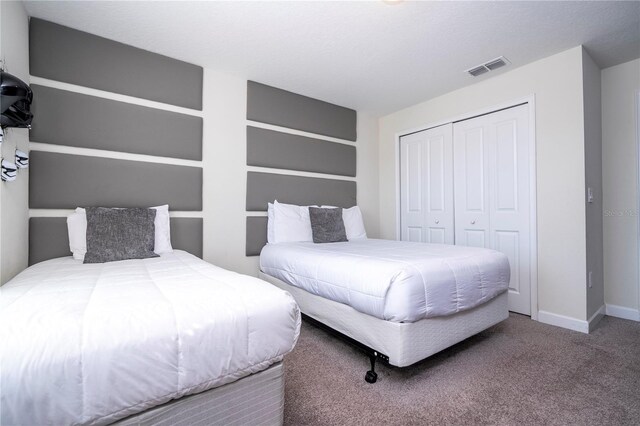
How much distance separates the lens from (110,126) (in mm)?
2338

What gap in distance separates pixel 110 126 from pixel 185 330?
7.26 ft

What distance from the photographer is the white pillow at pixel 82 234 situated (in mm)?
2041

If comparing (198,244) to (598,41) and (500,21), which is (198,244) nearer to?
(500,21)

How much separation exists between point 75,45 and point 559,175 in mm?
4171

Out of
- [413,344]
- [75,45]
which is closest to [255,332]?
[413,344]

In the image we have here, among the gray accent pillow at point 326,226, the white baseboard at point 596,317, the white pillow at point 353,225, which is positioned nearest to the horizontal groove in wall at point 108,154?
the gray accent pillow at point 326,226

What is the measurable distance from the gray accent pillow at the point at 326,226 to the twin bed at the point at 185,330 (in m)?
1.05

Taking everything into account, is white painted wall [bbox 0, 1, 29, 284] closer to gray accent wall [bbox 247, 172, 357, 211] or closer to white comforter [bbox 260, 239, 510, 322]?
gray accent wall [bbox 247, 172, 357, 211]

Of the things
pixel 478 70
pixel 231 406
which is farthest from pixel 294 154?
pixel 231 406

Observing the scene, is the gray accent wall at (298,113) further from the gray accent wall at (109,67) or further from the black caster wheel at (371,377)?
the black caster wheel at (371,377)

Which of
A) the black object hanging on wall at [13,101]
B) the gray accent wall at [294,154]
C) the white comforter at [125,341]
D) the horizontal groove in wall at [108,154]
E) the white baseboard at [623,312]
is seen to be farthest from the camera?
the gray accent wall at [294,154]

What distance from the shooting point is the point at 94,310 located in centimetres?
91

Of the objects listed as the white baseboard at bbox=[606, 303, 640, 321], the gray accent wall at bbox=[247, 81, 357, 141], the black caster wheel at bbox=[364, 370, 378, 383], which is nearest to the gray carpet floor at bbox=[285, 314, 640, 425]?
the black caster wheel at bbox=[364, 370, 378, 383]

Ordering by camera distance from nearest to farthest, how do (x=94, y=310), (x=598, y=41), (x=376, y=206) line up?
(x=94, y=310) → (x=598, y=41) → (x=376, y=206)
